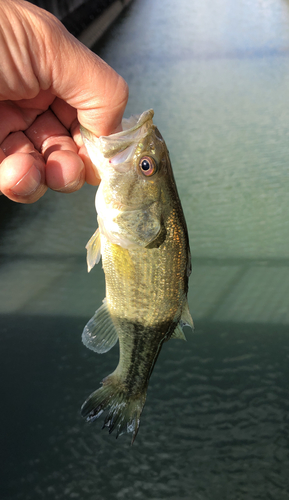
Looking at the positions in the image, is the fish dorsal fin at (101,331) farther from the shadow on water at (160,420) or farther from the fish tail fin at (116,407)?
the shadow on water at (160,420)

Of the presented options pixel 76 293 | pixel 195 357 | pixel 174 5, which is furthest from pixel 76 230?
pixel 174 5

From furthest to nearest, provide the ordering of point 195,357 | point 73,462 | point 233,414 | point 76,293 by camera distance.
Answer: point 76,293 → point 195,357 → point 233,414 → point 73,462

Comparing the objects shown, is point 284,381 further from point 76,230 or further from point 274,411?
point 76,230

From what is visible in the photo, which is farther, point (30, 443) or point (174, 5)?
point (174, 5)

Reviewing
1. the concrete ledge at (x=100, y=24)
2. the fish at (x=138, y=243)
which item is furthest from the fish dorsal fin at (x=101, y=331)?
the concrete ledge at (x=100, y=24)

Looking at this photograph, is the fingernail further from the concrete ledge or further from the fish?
the concrete ledge

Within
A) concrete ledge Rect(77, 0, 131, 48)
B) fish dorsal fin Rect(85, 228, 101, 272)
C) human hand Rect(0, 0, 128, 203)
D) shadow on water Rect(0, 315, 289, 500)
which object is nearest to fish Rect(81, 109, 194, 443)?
fish dorsal fin Rect(85, 228, 101, 272)

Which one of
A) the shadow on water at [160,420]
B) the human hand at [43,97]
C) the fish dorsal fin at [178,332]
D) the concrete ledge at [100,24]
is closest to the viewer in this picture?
the human hand at [43,97]
